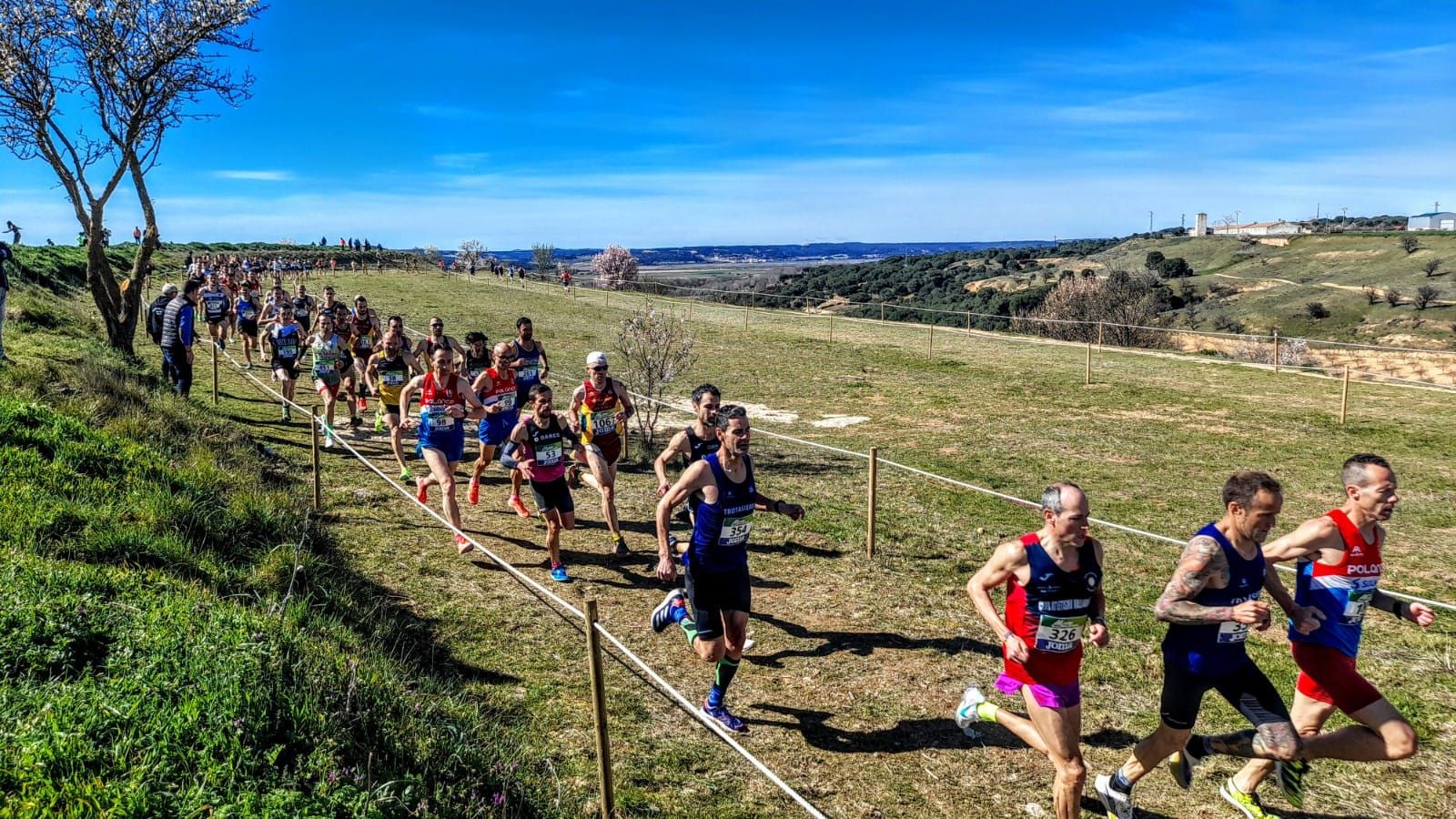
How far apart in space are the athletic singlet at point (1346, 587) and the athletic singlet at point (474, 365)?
31.0ft

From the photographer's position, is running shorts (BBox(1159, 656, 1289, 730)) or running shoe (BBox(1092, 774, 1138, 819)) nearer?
running shorts (BBox(1159, 656, 1289, 730))

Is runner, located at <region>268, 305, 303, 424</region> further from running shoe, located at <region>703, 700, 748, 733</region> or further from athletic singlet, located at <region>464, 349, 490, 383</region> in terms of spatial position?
running shoe, located at <region>703, 700, 748, 733</region>

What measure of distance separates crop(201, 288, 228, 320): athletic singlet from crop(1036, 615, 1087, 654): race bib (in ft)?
59.1

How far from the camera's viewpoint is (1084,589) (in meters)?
4.42

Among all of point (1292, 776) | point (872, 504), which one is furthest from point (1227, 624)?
point (872, 504)

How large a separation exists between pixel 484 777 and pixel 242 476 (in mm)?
6483

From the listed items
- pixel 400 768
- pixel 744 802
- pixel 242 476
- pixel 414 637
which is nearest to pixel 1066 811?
pixel 744 802

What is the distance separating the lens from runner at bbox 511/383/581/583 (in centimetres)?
802

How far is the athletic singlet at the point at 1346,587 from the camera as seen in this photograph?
4.53 metres

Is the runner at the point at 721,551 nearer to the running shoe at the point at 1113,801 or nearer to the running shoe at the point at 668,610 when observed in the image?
the running shoe at the point at 668,610

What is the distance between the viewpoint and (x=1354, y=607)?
455 cm

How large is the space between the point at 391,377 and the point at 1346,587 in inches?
387

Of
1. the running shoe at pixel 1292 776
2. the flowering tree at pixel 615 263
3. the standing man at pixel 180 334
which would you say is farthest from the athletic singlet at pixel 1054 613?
the flowering tree at pixel 615 263

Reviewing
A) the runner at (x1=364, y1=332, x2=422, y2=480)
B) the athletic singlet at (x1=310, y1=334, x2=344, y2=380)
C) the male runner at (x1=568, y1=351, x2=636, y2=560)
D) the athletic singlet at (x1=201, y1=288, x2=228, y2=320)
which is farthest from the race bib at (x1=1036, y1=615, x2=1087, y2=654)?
the athletic singlet at (x1=201, y1=288, x2=228, y2=320)
